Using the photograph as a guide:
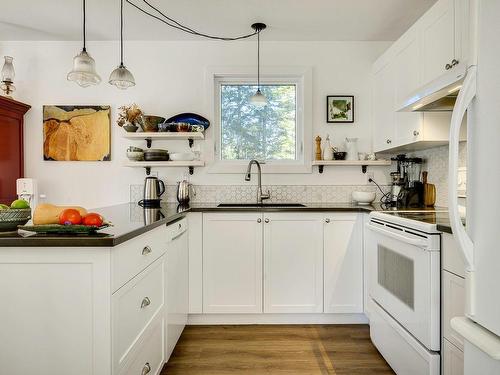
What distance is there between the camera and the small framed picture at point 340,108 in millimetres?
3127

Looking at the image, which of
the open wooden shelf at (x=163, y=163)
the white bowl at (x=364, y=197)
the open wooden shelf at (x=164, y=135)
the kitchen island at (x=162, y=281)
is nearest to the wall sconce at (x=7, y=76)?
the open wooden shelf at (x=164, y=135)

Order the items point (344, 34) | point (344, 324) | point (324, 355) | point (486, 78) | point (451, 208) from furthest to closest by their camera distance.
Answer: point (344, 34)
point (344, 324)
point (324, 355)
point (451, 208)
point (486, 78)

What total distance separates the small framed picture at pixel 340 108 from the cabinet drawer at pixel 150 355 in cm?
229

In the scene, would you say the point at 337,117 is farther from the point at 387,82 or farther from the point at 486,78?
the point at 486,78

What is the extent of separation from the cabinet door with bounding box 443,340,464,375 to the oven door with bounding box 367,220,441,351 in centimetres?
5

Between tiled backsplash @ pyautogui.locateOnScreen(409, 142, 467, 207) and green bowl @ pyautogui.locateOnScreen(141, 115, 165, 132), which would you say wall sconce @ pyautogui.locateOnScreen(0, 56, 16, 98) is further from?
tiled backsplash @ pyautogui.locateOnScreen(409, 142, 467, 207)

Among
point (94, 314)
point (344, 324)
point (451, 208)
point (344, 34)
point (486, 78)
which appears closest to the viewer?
point (486, 78)

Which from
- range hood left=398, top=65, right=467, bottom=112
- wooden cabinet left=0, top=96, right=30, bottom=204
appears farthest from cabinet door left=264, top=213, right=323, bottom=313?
wooden cabinet left=0, top=96, right=30, bottom=204

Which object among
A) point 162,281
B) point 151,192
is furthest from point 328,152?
point 162,281

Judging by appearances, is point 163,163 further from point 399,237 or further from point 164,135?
point 399,237

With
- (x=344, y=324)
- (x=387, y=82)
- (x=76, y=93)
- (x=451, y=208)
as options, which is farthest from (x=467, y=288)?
(x=76, y=93)

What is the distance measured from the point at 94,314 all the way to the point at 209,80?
246 centimetres

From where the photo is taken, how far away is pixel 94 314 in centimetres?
118

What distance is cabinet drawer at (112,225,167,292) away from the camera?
1243 mm
